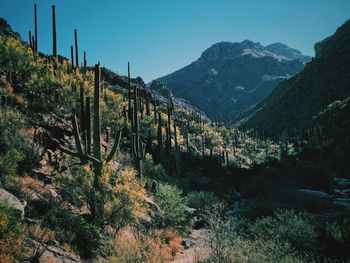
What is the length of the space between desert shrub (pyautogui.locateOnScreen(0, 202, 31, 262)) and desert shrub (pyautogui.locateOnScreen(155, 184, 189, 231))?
11.0m

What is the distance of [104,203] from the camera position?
1234 cm

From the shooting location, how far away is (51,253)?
847cm

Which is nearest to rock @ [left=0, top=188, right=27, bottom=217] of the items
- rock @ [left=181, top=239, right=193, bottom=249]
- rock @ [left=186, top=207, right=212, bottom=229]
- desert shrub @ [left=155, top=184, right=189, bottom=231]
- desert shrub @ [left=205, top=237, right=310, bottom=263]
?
desert shrub @ [left=205, top=237, right=310, bottom=263]

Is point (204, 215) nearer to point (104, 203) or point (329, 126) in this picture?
point (104, 203)

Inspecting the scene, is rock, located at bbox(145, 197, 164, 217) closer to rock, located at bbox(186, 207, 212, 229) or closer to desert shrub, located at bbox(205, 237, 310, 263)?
rock, located at bbox(186, 207, 212, 229)

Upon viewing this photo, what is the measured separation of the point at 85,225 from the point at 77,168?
2.77 metres

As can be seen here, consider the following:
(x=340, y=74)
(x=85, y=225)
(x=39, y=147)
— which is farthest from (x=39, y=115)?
(x=340, y=74)

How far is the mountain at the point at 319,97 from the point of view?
220 ft

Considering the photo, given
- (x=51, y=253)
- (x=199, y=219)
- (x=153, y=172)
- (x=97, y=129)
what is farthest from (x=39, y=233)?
(x=153, y=172)

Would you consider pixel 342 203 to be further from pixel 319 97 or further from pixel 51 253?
pixel 319 97

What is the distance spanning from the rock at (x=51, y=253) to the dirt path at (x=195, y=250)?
394cm

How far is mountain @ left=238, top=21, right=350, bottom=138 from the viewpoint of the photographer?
6712 cm

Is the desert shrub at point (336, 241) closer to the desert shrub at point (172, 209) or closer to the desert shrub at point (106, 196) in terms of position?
the desert shrub at point (106, 196)

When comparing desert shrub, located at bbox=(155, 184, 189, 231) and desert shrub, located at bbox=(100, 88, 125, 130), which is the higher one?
desert shrub, located at bbox=(100, 88, 125, 130)
